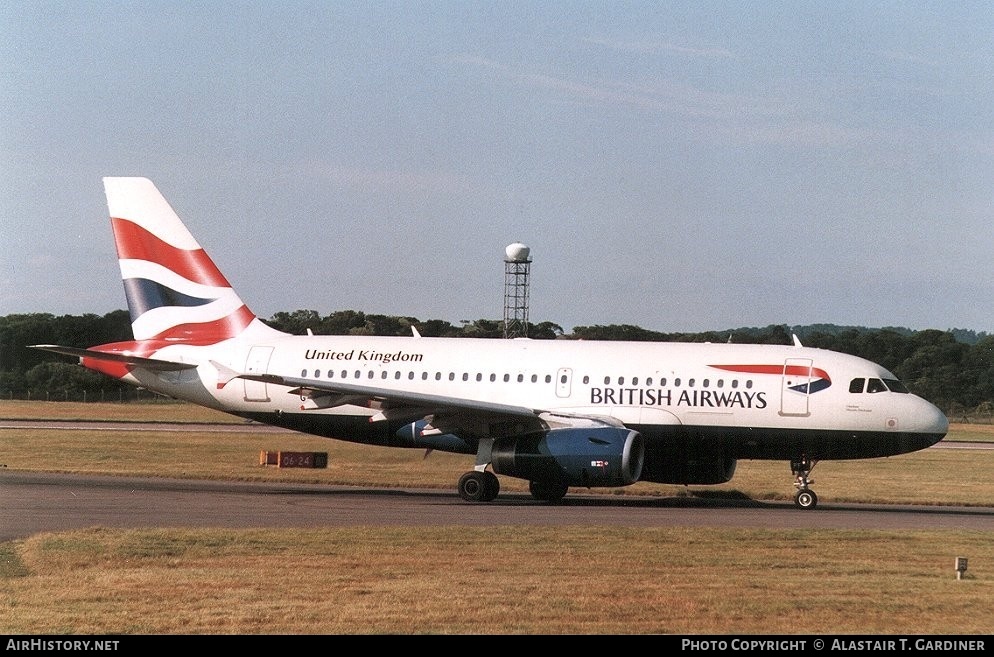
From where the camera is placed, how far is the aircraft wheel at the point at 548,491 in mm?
29797

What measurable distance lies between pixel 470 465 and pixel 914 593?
1939cm

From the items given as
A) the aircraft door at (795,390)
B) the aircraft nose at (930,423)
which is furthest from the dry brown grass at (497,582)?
the aircraft door at (795,390)

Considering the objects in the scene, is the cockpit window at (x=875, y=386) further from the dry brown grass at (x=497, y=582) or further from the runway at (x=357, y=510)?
the dry brown grass at (x=497, y=582)

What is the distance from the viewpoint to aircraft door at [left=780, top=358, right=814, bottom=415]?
28359mm

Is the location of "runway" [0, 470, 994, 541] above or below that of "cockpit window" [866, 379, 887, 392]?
below

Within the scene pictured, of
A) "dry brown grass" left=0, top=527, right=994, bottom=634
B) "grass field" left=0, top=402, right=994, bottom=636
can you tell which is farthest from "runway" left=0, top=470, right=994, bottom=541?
"dry brown grass" left=0, top=527, right=994, bottom=634

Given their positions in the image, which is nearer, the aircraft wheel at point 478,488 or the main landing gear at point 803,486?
the main landing gear at point 803,486

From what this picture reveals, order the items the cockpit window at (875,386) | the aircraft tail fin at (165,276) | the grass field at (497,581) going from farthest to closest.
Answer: the aircraft tail fin at (165,276)
the cockpit window at (875,386)
the grass field at (497,581)

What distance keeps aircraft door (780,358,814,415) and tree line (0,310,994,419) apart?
39.0 meters

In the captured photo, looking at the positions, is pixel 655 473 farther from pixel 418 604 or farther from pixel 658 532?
pixel 418 604

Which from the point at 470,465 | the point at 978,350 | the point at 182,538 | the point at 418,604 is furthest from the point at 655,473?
the point at 978,350

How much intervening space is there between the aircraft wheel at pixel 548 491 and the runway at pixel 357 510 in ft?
0.98

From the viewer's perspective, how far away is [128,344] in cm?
3394

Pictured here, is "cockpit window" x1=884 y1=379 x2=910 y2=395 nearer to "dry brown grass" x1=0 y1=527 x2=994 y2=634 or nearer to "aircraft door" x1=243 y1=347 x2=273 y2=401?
"dry brown grass" x1=0 y1=527 x2=994 y2=634
